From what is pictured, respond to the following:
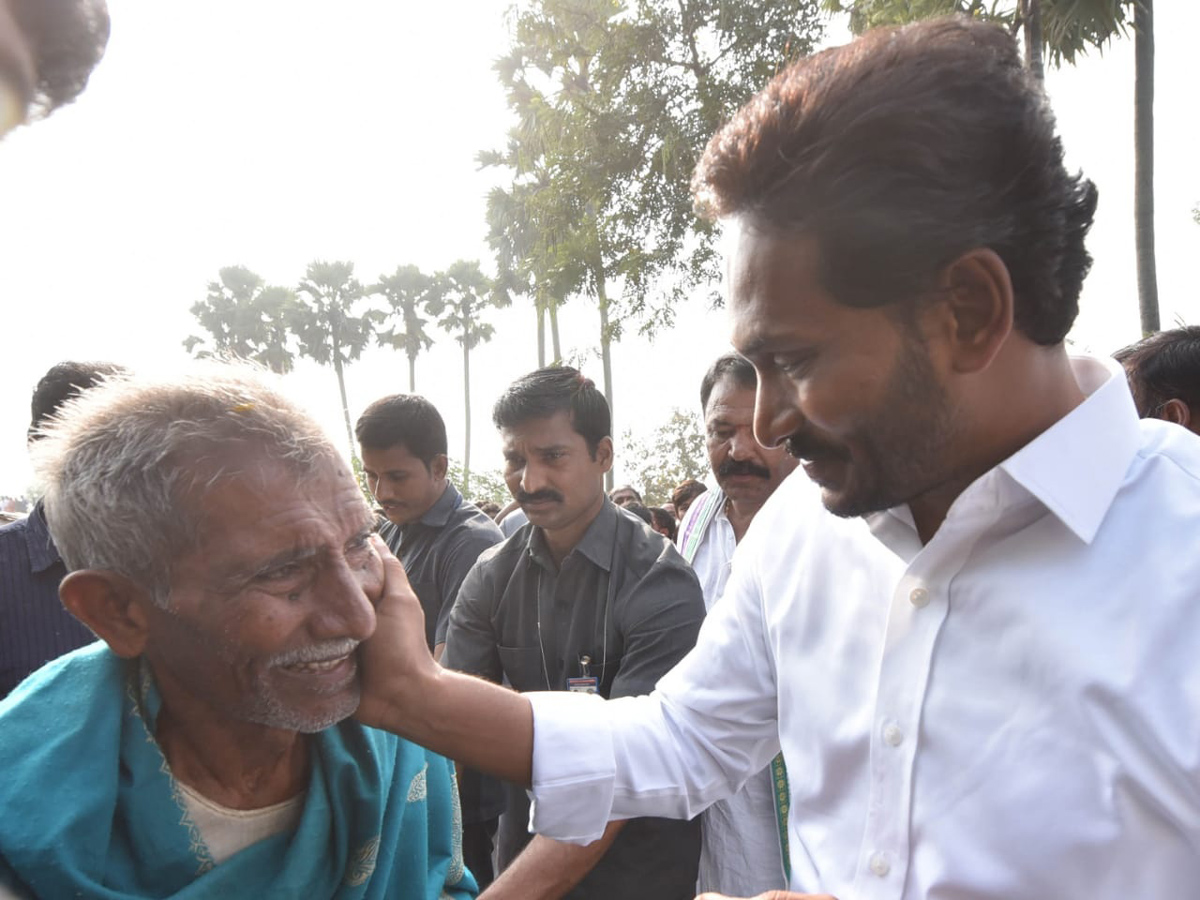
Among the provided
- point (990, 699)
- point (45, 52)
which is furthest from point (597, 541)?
point (45, 52)

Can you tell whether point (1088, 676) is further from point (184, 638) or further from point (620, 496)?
point (620, 496)

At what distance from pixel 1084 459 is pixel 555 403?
2.50 meters

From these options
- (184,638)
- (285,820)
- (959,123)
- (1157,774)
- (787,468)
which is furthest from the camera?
(787,468)

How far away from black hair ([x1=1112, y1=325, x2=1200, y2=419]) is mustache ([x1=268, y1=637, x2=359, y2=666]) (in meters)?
2.66

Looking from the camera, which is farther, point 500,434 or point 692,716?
point 500,434

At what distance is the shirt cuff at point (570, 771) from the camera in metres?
1.87

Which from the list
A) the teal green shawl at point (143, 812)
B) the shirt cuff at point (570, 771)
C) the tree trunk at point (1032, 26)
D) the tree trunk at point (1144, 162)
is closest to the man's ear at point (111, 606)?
the teal green shawl at point (143, 812)

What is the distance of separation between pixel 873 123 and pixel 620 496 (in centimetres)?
891

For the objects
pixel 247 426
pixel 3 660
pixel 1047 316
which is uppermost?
pixel 1047 316

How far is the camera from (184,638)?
6.00 feet

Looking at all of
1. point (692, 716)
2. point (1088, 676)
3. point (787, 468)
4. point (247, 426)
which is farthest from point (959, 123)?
point (787, 468)

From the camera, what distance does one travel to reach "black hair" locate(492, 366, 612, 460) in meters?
3.80

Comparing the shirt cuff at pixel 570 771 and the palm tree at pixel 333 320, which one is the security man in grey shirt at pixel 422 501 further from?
the palm tree at pixel 333 320

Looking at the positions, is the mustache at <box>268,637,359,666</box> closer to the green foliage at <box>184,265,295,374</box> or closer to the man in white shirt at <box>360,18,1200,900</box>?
the man in white shirt at <box>360,18,1200,900</box>
